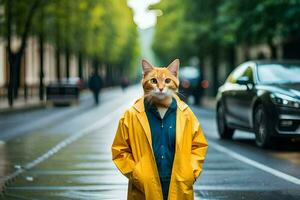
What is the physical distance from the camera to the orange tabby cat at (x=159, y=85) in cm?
551

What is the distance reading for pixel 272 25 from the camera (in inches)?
1247

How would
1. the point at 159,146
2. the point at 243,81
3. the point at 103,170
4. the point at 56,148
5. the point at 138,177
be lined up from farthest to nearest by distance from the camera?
the point at 56,148
the point at 243,81
the point at 103,170
the point at 159,146
the point at 138,177

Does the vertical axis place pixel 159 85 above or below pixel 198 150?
above

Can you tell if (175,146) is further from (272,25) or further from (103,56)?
(103,56)

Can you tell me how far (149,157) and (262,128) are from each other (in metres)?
10.5

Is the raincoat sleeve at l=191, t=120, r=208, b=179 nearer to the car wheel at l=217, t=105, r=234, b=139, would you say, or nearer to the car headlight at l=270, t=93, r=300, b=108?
the car headlight at l=270, t=93, r=300, b=108

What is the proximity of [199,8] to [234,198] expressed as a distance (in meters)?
39.9

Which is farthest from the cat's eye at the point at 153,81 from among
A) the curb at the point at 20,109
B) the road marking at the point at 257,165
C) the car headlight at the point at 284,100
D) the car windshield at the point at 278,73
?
the curb at the point at 20,109

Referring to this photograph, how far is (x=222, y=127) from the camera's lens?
19141mm

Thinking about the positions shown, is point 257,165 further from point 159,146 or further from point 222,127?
point 159,146

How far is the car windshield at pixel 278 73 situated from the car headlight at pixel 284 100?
1177 mm

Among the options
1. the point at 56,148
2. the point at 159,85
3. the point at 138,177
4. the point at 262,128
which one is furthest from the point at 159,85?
the point at 56,148

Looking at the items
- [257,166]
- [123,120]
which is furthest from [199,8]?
[123,120]

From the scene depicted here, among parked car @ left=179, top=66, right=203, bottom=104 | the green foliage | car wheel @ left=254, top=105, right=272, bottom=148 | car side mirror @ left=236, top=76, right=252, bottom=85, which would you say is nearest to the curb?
the green foliage
